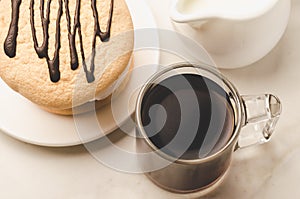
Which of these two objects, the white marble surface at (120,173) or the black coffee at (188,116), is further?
the white marble surface at (120,173)

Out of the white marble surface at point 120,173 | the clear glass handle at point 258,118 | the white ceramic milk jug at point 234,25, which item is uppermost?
the white ceramic milk jug at point 234,25

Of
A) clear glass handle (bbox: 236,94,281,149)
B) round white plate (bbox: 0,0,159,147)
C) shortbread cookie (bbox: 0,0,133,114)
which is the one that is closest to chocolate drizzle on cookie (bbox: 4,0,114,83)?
shortbread cookie (bbox: 0,0,133,114)

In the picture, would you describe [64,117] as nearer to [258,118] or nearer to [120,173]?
[120,173]

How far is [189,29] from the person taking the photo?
1213 millimetres

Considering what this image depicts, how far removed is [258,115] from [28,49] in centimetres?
41

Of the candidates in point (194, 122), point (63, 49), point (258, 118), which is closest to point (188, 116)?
point (194, 122)

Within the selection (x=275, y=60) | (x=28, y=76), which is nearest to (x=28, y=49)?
(x=28, y=76)

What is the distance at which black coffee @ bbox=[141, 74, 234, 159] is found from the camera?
3.46 feet

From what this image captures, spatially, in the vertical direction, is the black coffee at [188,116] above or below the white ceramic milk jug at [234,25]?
below

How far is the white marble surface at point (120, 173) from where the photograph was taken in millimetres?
1162

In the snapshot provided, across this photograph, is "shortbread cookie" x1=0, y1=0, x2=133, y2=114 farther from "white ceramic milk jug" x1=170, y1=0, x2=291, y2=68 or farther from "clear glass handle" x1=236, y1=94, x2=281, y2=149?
"clear glass handle" x1=236, y1=94, x2=281, y2=149

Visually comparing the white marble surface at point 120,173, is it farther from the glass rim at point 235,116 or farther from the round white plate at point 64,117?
the glass rim at point 235,116

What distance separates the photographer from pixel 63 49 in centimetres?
112

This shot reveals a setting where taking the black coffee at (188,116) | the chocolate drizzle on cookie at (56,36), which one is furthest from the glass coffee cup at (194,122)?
the chocolate drizzle on cookie at (56,36)
